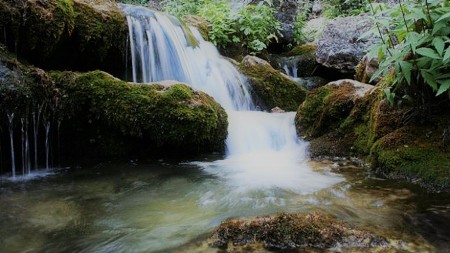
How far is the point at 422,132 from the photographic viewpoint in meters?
4.60

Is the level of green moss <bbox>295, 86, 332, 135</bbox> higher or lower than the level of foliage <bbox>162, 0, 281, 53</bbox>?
lower

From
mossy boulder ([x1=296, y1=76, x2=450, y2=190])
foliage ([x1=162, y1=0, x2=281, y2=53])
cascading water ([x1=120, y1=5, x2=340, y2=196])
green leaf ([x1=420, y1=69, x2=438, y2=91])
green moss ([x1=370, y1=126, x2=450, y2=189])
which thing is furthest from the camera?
foliage ([x1=162, y1=0, x2=281, y2=53])

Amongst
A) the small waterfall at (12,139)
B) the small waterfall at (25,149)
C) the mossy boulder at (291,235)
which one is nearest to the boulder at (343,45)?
the small waterfall at (25,149)

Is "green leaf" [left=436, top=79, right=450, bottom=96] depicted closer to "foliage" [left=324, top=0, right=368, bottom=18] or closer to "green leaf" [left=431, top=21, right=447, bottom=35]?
"green leaf" [left=431, top=21, right=447, bottom=35]

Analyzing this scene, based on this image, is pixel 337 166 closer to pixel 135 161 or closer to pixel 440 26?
pixel 440 26

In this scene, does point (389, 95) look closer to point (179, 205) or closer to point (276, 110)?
point (179, 205)

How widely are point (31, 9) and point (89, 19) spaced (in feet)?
5.02

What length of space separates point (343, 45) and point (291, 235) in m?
7.94

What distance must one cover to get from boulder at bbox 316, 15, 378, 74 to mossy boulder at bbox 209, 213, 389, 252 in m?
7.58

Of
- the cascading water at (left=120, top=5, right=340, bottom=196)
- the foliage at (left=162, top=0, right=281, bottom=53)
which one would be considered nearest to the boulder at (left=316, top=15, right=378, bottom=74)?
the foliage at (left=162, top=0, right=281, bottom=53)

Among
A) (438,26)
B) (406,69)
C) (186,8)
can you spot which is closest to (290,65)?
(186,8)

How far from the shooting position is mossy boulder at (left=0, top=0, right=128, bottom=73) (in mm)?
5598

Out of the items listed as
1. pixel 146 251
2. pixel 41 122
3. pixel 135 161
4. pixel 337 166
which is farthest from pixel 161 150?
pixel 146 251

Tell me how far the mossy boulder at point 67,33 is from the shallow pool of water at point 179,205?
195 centimetres
